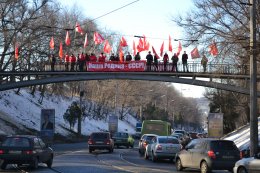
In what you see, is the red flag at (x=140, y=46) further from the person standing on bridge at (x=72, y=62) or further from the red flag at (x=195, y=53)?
the red flag at (x=195, y=53)

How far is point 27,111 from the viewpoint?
68.0 meters

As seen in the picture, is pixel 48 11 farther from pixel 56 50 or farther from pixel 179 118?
pixel 179 118

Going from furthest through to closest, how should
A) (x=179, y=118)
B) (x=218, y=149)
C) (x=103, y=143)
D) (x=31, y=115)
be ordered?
(x=179, y=118)
(x=31, y=115)
(x=103, y=143)
(x=218, y=149)

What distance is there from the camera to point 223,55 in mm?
32406

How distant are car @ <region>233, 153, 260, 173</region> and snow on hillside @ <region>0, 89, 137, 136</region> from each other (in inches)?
1409

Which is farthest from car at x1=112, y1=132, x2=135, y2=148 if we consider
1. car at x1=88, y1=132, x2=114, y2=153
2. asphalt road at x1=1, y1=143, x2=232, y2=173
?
asphalt road at x1=1, y1=143, x2=232, y2=173

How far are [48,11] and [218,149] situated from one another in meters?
42.0

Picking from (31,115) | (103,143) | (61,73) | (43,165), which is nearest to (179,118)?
(31,115)

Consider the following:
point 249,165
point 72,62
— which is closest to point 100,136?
point 72,62

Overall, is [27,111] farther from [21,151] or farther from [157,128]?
[21,151]

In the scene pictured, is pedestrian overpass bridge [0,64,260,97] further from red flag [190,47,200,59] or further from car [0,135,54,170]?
car [0,135,54,170]

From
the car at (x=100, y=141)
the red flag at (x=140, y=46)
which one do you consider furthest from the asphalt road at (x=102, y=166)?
the red flag at (x=140, y=46)

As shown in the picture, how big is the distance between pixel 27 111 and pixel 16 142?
4592cm

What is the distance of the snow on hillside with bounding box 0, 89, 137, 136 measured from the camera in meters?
60.2
